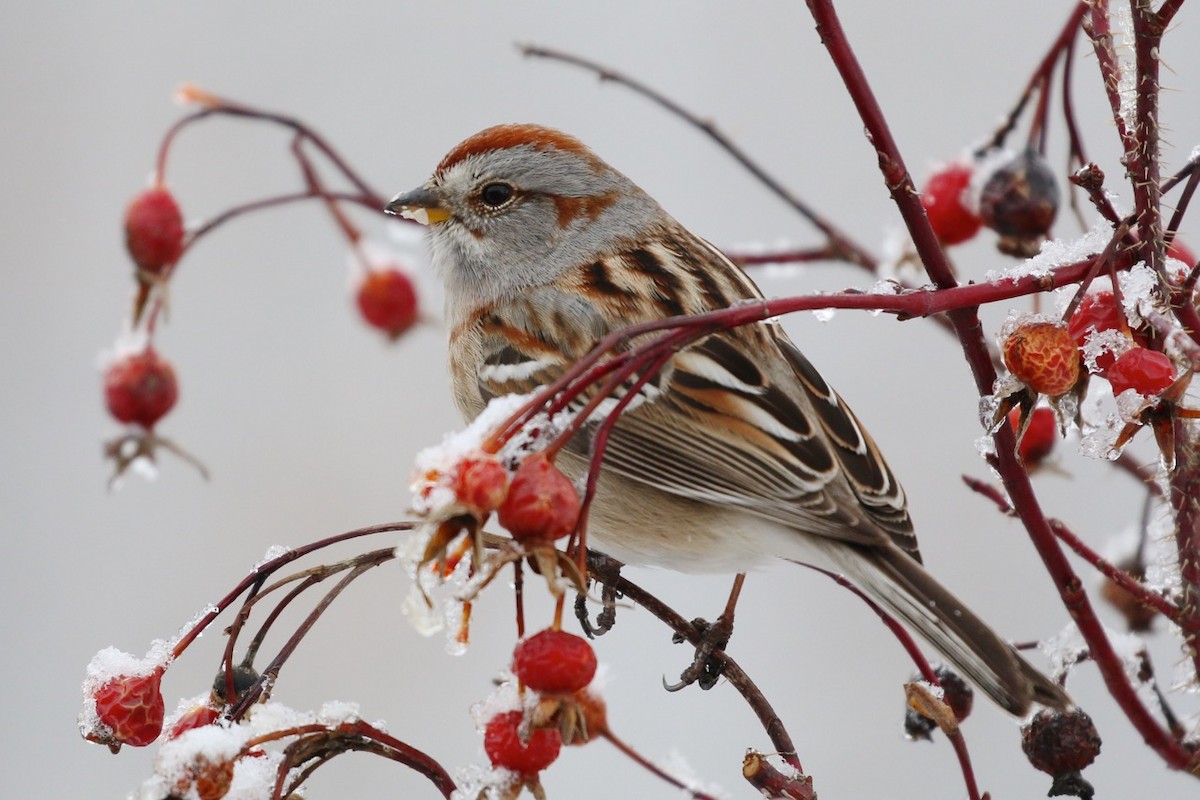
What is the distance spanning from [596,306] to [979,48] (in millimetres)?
3702

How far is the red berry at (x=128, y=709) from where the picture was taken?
4.09ft

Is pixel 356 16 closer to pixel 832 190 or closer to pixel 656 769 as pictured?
pixel 832 190

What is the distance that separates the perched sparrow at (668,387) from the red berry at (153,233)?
40cm

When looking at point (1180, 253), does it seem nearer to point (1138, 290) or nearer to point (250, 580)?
point (1138, 290)

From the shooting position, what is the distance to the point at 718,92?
17.7 ft

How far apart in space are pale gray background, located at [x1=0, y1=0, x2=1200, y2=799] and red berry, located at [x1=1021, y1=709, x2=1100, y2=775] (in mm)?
2557

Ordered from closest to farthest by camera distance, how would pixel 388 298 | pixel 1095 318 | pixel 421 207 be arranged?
pixel 1095 318, pixel 421 207, pixel 388 298

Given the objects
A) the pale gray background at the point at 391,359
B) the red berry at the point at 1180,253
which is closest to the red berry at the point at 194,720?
the red berry at the point at 1180,253

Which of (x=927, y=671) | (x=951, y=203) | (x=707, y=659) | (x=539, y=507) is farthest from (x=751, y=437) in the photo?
(x=539, y=507)

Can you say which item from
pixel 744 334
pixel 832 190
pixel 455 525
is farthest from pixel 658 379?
pixel 832 190

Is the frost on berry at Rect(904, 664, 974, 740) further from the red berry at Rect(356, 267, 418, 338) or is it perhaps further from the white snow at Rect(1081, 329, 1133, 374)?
the red berry at Rect(356, 267, 418, 338)

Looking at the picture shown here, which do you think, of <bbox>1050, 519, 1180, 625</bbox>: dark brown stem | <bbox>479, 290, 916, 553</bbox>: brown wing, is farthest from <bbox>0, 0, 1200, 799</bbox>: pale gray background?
<bbox>1050, 519, 1180, 625</bbox>: dark brown stem

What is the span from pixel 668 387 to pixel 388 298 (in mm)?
770

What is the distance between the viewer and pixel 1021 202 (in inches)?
69.9
